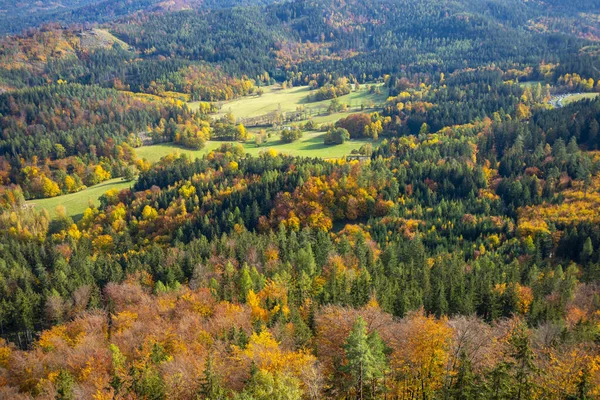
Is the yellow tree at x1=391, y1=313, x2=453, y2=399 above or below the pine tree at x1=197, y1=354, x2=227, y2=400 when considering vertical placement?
below

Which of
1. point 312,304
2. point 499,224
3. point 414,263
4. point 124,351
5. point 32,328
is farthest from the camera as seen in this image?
point 499,224

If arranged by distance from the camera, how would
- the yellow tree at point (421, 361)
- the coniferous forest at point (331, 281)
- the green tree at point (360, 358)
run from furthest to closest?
the yellow tree at point (421, 361) < the coniferous forest at point (331, 281) < the green tree at point (360, 358)

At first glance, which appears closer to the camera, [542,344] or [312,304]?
[542,344]

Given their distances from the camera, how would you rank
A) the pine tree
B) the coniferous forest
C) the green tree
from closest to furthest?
the green tree
the pine tree
the coniferous forest

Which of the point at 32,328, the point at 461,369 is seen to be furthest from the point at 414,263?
the point at 32,328

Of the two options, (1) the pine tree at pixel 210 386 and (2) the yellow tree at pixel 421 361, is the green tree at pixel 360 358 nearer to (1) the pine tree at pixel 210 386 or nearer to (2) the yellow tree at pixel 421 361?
(2) the yellow tree at pixel 421 361

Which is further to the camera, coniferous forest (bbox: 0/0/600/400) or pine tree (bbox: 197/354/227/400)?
coniferous forest (bbox: 0/0/600/400)

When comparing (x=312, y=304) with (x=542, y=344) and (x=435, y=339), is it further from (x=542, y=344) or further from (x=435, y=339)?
(x=542, y=344)

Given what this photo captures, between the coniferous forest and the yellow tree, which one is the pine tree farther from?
the yellow tree

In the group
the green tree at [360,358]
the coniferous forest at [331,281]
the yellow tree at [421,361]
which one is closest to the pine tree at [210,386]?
the coniferous forest at [331,281]

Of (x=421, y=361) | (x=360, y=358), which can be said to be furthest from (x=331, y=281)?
(x=360, y=358)

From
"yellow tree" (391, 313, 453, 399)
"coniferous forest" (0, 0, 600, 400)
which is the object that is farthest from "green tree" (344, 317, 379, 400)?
"yellow tree" (391, 313, 453, 399)
